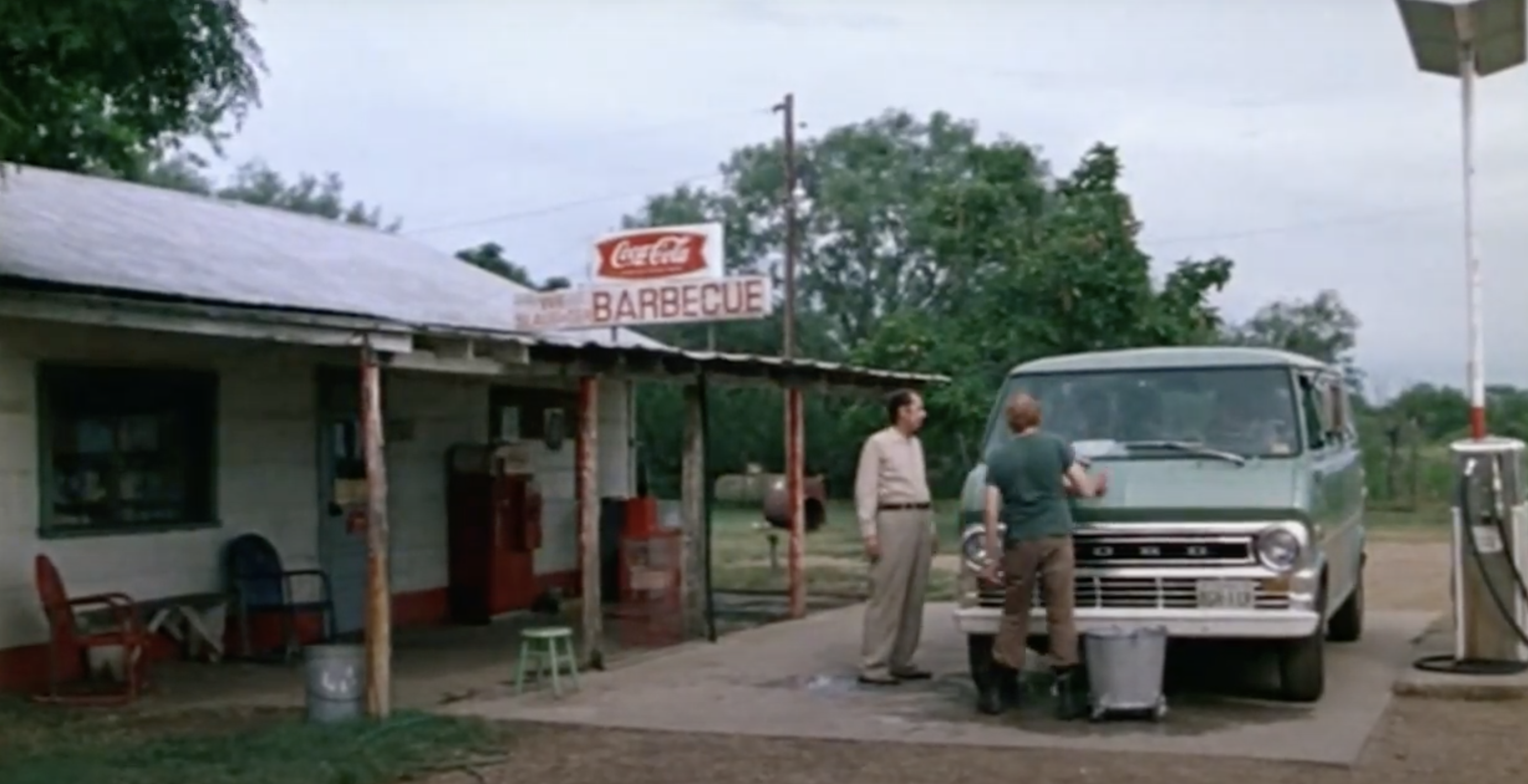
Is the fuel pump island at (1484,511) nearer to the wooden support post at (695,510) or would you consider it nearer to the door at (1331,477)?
the door at (1331,477)

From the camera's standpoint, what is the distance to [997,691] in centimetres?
1023

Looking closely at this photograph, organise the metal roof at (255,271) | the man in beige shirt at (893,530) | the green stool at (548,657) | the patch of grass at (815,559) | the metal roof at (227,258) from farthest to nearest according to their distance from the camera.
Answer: the patch of grass at (815,559) < the metal roof at (227,258) < the man in beige shirt at (893,530) < the green stool at (548,657) < the metal roof at (255,271)

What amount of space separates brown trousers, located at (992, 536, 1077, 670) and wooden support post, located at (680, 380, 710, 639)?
4.61m

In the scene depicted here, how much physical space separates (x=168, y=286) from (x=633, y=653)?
420cm

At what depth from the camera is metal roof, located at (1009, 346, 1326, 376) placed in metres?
11.1

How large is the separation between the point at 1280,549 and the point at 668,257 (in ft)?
18.9

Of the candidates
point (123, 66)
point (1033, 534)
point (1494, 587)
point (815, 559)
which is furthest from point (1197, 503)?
point (815, 559)

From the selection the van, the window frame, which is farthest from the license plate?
the window frame

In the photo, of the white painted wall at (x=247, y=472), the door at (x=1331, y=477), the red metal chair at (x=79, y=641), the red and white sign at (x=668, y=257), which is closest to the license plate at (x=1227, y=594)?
the door at (x=1331, y=477)

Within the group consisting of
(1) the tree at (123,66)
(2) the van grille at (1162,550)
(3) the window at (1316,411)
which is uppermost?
(1) the tree at (123,66)

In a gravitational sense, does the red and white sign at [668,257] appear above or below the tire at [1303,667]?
above

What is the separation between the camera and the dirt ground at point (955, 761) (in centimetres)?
846

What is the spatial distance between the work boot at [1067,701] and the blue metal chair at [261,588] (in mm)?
5747

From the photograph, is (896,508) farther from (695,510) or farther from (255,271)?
(255,271)
